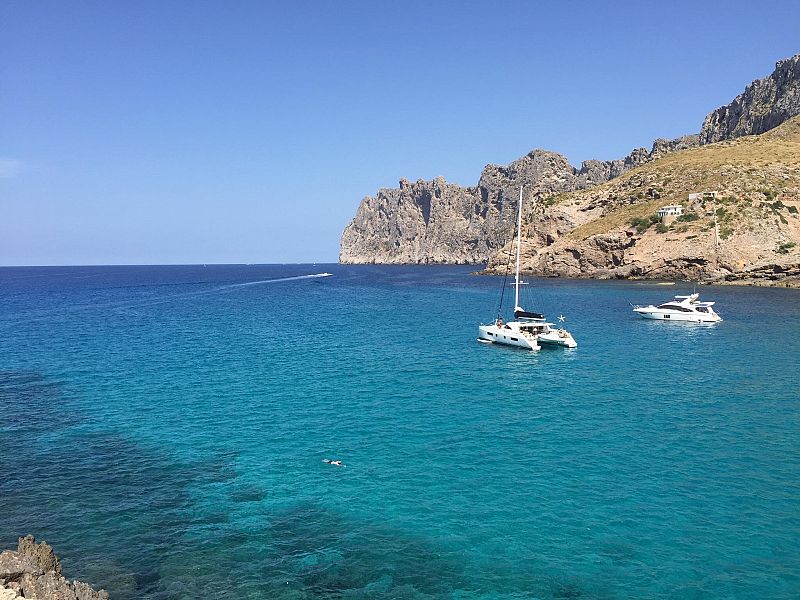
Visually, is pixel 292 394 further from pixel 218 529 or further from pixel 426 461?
pixel 218 529

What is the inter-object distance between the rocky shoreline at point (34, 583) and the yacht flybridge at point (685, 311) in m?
71.3

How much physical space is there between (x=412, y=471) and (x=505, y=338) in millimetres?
34015

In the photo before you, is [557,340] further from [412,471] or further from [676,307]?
[412,471]

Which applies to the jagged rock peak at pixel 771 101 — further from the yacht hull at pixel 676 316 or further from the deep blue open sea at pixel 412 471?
the deep blue open sea at pixel 412 471

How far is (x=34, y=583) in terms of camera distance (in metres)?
13.3

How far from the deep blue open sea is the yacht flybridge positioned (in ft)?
51.6

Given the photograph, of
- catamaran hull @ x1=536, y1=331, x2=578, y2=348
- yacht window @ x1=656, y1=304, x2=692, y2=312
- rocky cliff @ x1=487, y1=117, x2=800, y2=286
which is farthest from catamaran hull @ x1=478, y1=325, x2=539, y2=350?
rocky cliff @ x1=487, y1=117, x2=800, y2=286

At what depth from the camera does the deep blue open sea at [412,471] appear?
650 inches

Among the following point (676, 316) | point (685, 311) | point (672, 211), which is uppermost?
point (672, 211)

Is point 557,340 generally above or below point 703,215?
below

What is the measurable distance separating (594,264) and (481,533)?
14065 cm

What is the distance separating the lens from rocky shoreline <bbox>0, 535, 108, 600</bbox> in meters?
13.0

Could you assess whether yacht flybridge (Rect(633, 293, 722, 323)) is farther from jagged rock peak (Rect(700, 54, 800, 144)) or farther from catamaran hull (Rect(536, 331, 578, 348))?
jagged rock peak (Rect(700, 54, 800, 144))

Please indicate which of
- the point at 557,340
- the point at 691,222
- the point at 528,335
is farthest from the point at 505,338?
the point at 691,222
